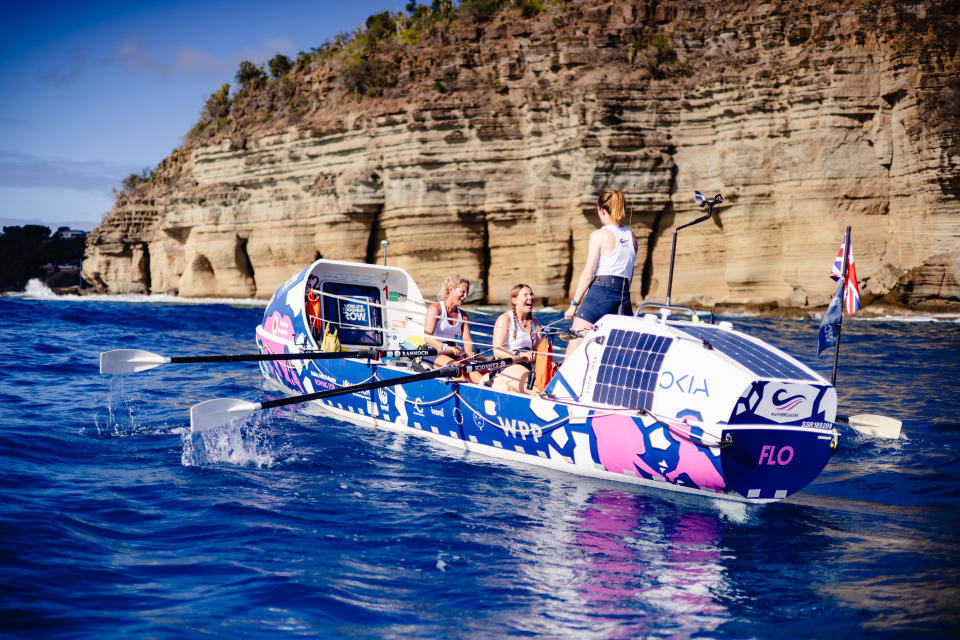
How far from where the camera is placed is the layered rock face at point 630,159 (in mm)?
27250

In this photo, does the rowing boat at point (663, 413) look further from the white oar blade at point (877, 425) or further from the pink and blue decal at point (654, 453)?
the white oar blade at point (877, 425)

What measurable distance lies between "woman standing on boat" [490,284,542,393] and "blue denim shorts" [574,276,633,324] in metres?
0.61

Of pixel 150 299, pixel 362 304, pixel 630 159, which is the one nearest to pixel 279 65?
pixel 150 299

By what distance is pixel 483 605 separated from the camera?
15.9 ft

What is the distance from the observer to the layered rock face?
89.4 ft

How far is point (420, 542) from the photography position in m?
5.87

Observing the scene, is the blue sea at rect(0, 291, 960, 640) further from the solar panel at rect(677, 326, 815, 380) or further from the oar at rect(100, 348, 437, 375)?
the solar panel at rect(677, 326, 815, 380)

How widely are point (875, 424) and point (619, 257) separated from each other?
2820 millimetres

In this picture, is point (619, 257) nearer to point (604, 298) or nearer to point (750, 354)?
point (604, 298)

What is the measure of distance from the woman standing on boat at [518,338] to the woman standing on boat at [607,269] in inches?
23.4

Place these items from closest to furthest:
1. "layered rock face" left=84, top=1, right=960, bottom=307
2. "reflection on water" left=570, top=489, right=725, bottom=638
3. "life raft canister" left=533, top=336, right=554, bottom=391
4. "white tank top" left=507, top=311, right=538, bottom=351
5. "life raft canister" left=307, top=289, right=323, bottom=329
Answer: "reflection on water" left=570, top=489, right=725, bottom=638, "life raft canister" left=533, top=336, right=554, bottom=391, "white tank top" left=507, top=311, right=538, bottom=351, "life raft canister" left=307, top=289, right=323, bottom=329, "layered rock face" left=84, top=1, right=960, bottom=307

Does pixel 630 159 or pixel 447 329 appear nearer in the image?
pixel 447 329

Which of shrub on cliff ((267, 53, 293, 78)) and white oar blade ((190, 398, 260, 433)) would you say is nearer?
white oar blade ((190, 398, 260, 433))

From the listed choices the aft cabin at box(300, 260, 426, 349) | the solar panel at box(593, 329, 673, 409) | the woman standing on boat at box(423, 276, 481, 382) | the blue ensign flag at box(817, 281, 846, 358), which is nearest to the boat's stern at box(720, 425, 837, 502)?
the solar panel at box(593, 329, 673, 409)
